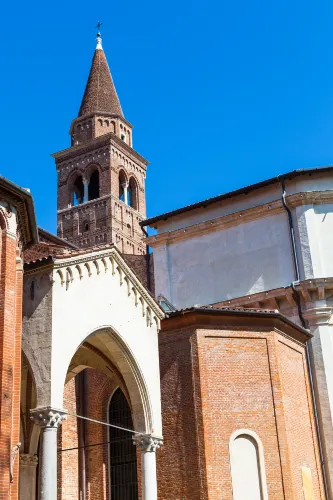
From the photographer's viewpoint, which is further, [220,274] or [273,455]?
[220,274]

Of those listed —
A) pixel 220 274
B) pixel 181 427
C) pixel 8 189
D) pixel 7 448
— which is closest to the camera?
pixel 7 448

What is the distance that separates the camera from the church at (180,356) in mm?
13734

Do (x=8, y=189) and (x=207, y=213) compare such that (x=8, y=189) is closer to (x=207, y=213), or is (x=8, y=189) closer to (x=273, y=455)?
(x=273, y=455)

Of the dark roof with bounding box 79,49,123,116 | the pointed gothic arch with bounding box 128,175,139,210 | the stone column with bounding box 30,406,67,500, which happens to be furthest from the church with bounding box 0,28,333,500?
the dark roof with bounding box 79,49,123,116

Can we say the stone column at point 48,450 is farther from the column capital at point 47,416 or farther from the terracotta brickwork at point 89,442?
the terracotta brickwork at point 89,442

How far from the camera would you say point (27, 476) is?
17625mm

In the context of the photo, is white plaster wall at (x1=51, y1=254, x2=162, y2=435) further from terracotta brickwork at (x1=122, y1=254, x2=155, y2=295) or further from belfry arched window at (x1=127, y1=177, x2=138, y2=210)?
belfry arched window at (x1=127, y1=177, x2=138, y2=210)

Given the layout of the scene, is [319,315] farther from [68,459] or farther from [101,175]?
[101,175]

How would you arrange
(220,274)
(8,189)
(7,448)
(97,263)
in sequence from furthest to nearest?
(220,274) < (97,263) < (8,189) < (7,448)

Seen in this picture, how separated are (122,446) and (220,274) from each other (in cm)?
786

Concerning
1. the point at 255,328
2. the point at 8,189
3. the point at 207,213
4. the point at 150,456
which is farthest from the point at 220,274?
the point at 8,189

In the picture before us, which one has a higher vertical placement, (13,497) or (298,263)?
(298,263)

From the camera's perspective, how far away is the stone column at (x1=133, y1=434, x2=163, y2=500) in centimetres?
1575

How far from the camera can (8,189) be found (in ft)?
43.2
